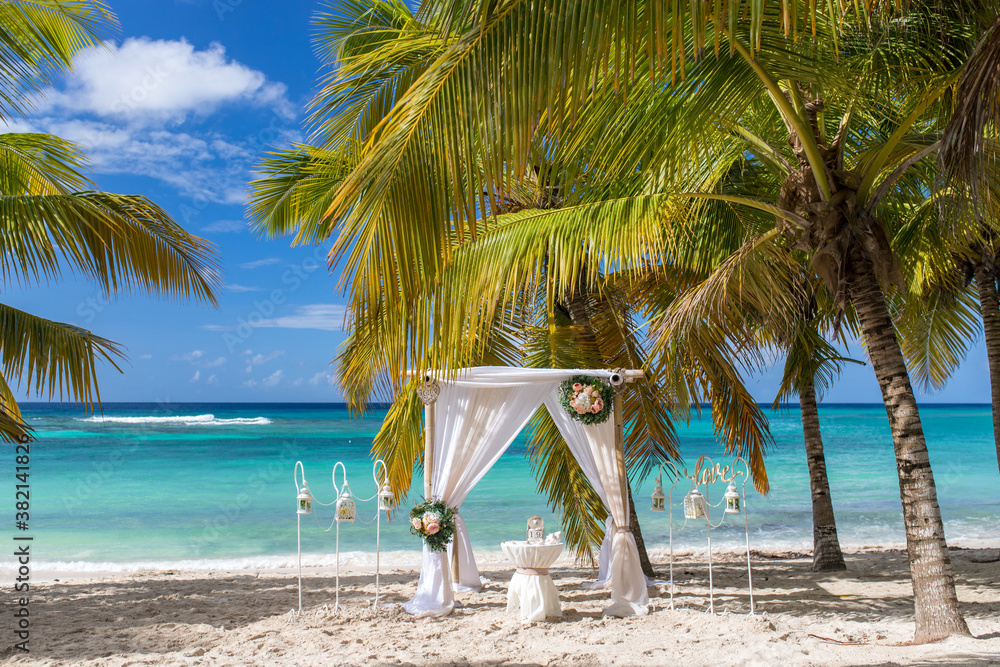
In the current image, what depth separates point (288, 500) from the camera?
16.4m

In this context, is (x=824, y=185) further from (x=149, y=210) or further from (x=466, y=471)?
(x=149, y=210)

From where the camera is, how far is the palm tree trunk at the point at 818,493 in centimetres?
730

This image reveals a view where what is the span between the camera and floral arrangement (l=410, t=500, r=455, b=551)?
5.82 metres

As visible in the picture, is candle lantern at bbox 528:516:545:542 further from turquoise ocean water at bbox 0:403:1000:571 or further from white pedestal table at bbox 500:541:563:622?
turquoise ocean water at bbox 0:403:1000:571

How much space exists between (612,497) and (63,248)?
4.74m

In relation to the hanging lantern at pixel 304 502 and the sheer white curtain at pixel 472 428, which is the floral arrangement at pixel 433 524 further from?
the hanging lantern at pixel 304 502

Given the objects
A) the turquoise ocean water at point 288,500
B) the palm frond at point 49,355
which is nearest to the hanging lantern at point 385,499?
the palm frond at point 49,355

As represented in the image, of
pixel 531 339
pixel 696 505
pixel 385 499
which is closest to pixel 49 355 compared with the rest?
pixel 385 499

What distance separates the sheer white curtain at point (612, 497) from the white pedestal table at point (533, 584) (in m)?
0.55

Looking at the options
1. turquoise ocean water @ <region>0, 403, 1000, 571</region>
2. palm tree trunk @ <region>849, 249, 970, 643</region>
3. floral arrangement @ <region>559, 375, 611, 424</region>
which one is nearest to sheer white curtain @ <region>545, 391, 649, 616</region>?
floral arrangement @ <region>559, 375, 611, 424</region>

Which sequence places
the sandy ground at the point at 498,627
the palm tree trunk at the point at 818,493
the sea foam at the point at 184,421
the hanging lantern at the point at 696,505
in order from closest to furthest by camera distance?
the sandy ground at the point at 498,627 < the hanging lantern at the point at 696,505 < the palm tree trunk at the point at 818,493 < the sea foam at the point at 184,421

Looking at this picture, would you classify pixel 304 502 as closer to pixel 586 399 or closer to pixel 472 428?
pixel 472 428

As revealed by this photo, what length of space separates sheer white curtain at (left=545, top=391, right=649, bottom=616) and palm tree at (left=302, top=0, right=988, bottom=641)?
78.5 inches

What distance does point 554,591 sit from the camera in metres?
5.64
